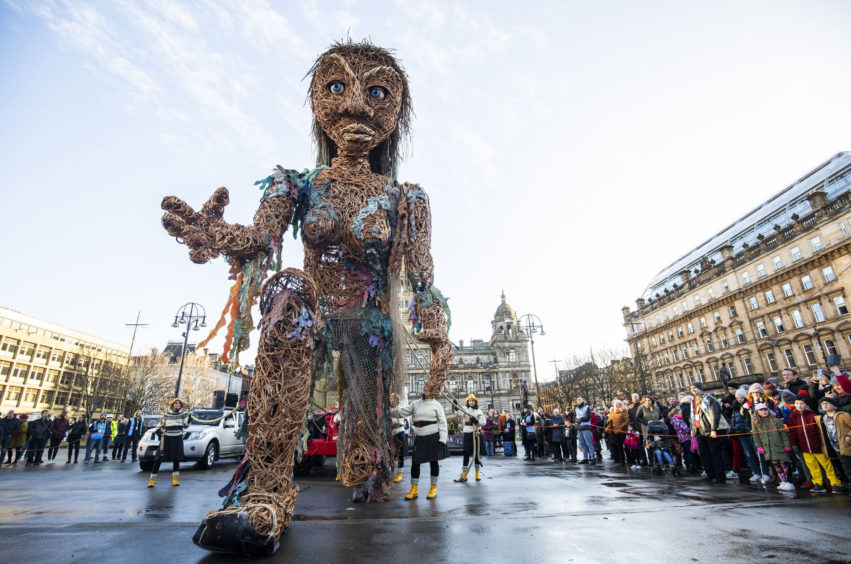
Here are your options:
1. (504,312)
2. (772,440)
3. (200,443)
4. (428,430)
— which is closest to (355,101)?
(428,430)

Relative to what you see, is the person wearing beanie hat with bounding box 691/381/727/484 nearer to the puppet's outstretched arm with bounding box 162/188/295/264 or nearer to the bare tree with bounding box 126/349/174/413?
the puppet's outstretched arm with bounding box 162/188/295/264

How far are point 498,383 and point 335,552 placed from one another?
6986 centimetres

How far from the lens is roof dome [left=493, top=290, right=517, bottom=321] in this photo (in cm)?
7112

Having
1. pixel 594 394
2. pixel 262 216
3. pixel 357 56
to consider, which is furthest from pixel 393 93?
pixel 594 394

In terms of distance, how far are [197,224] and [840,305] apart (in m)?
40.7

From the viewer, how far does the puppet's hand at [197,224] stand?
8.67 feet

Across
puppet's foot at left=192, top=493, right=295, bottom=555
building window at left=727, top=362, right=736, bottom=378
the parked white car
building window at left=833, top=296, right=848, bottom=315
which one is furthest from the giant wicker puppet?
building window at left=727, top=362, right=736, bottom=378

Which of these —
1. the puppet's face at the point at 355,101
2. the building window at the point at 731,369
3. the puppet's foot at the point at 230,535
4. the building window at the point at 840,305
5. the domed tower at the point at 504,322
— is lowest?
the puppet's foot at the point at 230,535

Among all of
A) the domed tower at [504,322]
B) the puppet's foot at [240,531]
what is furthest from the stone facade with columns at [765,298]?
the puppet's foot at [240,531]

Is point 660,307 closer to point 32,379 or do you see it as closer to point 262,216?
point 262,216

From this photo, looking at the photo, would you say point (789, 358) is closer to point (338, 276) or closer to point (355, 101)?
point (338, 276)

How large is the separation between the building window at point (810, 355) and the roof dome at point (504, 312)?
41914 millimetres

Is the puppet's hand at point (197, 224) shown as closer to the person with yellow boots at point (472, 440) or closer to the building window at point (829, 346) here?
the person with yellow boots at point (472, 440)

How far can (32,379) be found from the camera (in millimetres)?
42406
